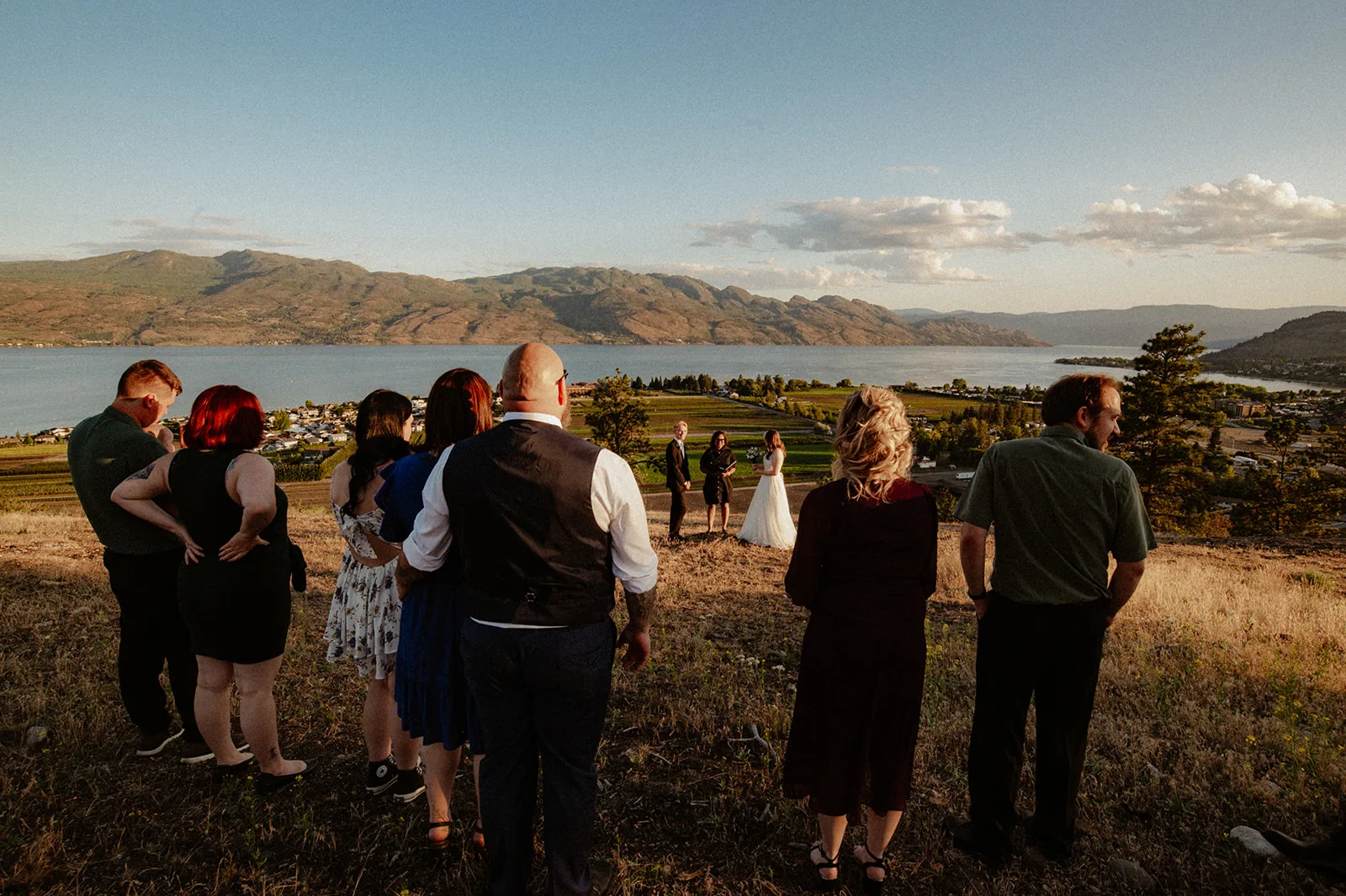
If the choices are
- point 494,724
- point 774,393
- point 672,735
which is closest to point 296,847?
point 494,724

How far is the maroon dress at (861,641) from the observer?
283cm

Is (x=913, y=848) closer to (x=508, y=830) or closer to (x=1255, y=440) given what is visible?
(x=508, y=830)

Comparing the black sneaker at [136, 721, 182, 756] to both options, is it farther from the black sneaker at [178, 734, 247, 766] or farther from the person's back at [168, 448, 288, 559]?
the person's back at [168, 448, 288, 559]

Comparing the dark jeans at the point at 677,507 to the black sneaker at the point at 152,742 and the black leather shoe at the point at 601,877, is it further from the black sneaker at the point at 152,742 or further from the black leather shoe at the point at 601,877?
the black leather shoe at the point at 601,877

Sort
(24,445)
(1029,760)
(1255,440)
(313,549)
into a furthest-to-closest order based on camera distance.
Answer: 1. (1255,440)
2. (24,445)
3. (313,549)
4. (1029,760)

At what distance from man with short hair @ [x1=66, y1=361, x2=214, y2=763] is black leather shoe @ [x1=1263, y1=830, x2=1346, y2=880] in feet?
19.4

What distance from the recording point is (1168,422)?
33.1 m

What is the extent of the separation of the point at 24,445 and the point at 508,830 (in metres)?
95.6

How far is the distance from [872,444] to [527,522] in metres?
1.47

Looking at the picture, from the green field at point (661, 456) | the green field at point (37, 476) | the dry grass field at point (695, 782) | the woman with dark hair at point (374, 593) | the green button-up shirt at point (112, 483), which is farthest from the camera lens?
the green field at point (661, 456)

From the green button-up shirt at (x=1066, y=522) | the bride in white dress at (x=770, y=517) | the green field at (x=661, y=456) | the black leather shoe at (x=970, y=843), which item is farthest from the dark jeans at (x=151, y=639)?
the green field at (x=661, y=456)

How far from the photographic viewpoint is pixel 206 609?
3.47 m

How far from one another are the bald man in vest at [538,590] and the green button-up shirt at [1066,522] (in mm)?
1916

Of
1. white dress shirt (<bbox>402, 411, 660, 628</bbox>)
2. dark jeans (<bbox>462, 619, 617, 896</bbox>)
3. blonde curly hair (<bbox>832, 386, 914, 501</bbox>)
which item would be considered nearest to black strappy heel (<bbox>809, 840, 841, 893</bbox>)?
dark jeans (<bbox>462, 619, 617, 896</bbox>)
